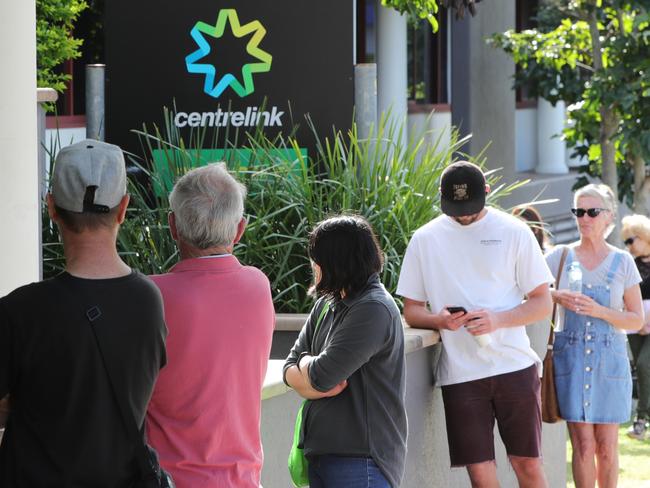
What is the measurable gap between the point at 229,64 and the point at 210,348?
5.29 meters

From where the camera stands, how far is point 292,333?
7152mm

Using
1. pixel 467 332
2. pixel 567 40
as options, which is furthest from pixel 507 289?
pixel 567 40

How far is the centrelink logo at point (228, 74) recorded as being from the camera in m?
8.56

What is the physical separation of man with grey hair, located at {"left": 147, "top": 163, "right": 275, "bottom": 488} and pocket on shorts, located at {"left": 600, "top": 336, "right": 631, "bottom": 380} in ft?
12.6

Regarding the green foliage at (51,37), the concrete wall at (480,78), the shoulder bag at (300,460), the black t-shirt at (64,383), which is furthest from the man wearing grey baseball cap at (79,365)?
the concrete wall at (480,78)

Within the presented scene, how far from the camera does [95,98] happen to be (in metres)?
8.73

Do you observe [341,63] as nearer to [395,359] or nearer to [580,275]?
[580,275]

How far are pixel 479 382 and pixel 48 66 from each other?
4400mm

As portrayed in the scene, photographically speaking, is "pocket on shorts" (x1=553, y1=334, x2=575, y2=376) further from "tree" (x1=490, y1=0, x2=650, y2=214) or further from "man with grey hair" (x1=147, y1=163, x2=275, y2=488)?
"tree" (x1=490, y1=0, x2=650, y2=214)

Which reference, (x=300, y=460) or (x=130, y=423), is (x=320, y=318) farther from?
(x=130, y=423)

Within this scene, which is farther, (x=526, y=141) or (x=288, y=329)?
(x=526, y=141)

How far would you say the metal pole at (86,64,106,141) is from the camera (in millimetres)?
8695

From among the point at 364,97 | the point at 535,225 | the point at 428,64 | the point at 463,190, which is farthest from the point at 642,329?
the point at 428,64

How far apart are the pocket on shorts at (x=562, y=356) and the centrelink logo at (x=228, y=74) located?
2.43 meters
